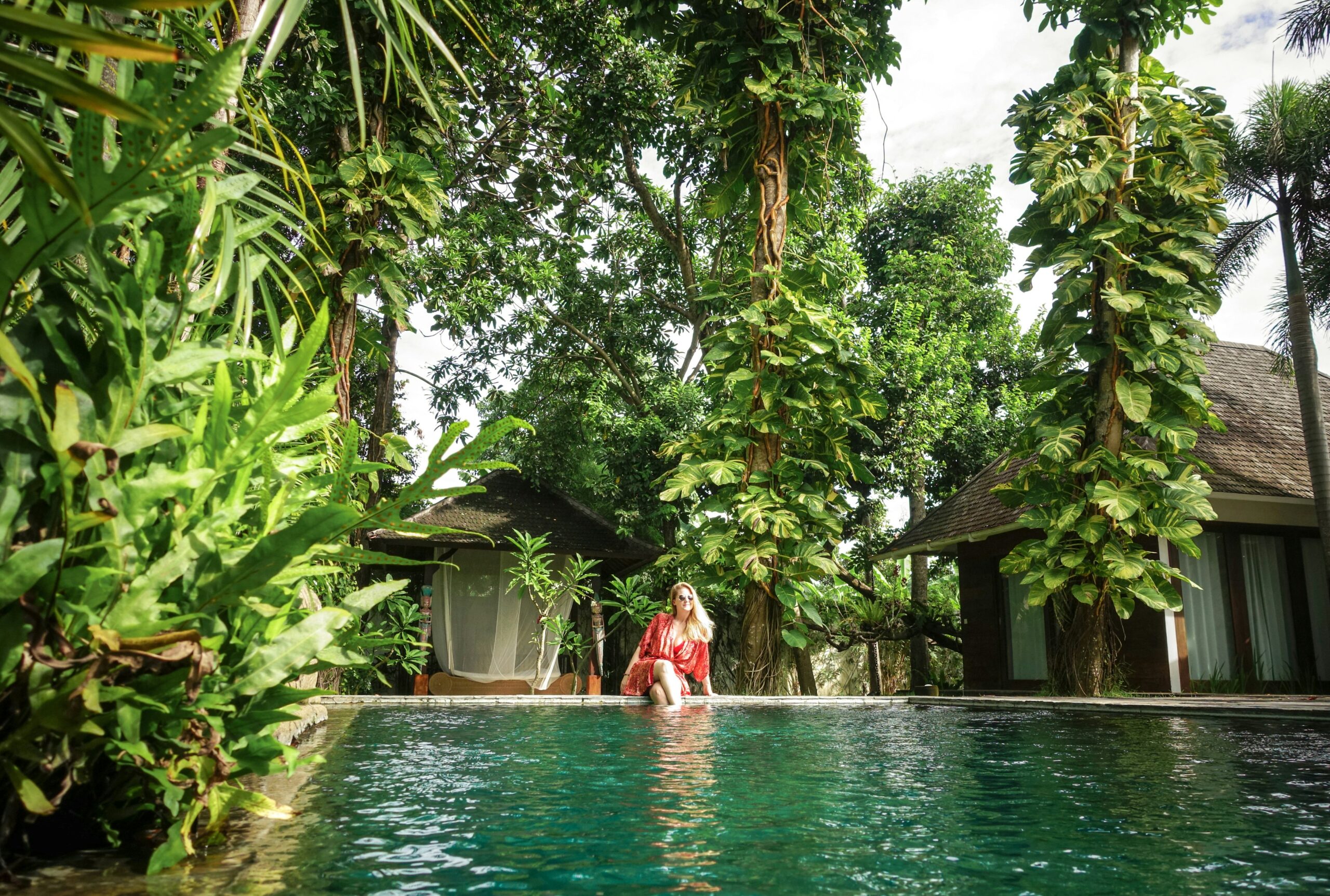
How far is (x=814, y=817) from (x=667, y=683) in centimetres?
546

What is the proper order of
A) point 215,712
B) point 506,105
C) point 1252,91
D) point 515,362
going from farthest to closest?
point 515,362 < point 1252,91 < point 506,105 < point 215,712

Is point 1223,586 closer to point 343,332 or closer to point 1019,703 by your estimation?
point 1019,703

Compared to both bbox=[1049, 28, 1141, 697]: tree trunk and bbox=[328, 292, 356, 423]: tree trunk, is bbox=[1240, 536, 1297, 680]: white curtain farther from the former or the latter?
bbox=[328, 292, 356, 423]: tree trunk

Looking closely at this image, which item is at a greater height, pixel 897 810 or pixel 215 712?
pixel 215 712

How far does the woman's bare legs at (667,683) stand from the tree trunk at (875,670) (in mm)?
9681

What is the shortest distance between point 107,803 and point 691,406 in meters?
14.1

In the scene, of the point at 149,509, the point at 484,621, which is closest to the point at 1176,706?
the point at 149,509

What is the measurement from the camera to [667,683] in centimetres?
784

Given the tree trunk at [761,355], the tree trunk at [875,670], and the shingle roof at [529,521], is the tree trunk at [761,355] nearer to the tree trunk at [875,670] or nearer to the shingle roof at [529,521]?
the shingle roof at [529,521]

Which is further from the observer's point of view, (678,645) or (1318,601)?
(1318,601)

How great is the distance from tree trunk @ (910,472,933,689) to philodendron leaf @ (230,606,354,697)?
14853mm

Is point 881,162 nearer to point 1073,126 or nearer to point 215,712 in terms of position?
point 1073,126

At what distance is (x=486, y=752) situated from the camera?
4.25m

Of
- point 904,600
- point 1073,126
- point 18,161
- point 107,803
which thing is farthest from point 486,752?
point 904,600
